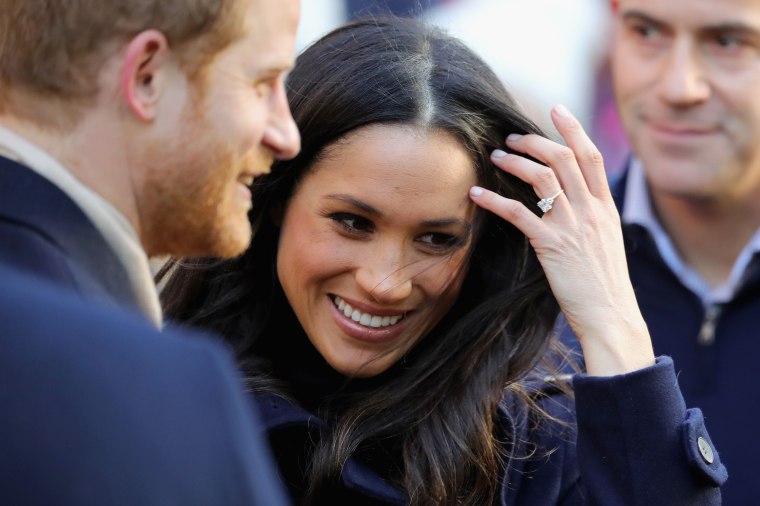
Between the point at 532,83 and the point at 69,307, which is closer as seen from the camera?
the point at 69,307

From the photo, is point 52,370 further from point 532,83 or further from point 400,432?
point 532,83

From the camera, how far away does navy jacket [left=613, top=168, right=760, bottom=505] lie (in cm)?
338

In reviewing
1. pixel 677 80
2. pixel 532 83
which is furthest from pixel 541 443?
pixel 532 83

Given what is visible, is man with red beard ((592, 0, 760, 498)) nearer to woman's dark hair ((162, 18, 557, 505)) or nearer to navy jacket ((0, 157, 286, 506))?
woman's dark hair ((162, 18, 557, 505))

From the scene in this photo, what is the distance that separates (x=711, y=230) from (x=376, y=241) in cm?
136

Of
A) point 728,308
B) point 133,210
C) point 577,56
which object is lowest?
point 577,56

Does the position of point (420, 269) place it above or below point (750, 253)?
above

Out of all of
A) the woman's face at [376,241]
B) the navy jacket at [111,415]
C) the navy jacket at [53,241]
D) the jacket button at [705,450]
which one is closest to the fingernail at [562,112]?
the woman's face at [376,241]

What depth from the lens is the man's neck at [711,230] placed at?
3721 millimetres

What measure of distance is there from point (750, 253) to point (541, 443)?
3.43 feet

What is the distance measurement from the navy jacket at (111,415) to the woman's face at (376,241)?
1.59m

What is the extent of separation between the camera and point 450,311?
3.09 m

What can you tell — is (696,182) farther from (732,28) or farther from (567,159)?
(567,159)

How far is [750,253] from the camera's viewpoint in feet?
11.9
